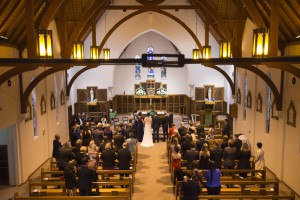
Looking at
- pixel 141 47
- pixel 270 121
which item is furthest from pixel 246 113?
pixel 141 47

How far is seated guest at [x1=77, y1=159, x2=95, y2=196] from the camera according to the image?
8.87 meters

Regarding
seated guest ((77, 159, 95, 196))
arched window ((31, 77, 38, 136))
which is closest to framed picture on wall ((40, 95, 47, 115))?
arched window ((31, 77, 38, 136))

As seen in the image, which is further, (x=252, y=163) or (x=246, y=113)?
(x=246, y=113)

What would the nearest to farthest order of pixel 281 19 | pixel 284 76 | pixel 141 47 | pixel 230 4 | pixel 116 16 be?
1. pixel 281 19
2. pixel 284 76
3. pixel 230 4
4. pixel 116 16
5. pixel 141 47

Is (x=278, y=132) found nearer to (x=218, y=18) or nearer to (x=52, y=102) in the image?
(x=218, y=18)

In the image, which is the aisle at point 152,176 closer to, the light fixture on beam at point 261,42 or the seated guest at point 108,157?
the seated guest at point 108,157

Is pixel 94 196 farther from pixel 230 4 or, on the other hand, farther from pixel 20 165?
pixel 230 4

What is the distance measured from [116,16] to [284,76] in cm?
1226

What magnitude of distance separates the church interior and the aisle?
37 cm

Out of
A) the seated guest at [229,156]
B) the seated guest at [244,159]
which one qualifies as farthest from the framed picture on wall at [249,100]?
the seated guest at [244,159]

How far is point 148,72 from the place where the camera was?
2975 centimetres

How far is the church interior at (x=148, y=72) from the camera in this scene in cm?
957

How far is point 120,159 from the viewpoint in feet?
38.2

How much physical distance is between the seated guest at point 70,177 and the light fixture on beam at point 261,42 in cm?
589
